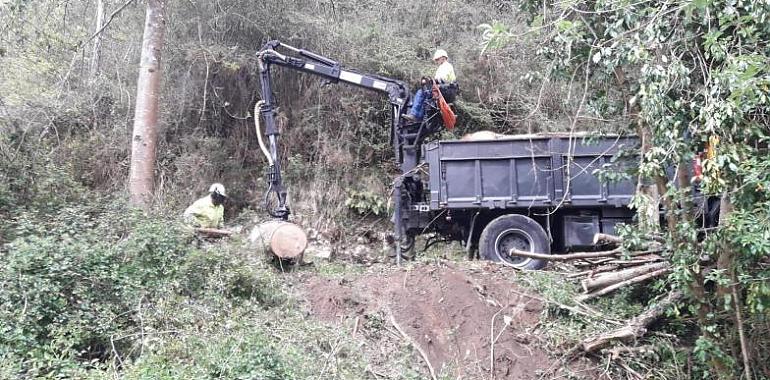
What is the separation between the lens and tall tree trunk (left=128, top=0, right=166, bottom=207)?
9320 mm

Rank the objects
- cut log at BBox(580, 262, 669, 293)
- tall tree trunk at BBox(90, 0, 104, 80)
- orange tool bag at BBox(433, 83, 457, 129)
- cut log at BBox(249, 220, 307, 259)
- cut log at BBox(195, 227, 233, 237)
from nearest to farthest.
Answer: cut log at BBox(580, 262, 669, 293) → cut log at BBox(195, 227, 233, 237) → cut log at BBox(249, 220, 307, 259) → orange tool bag at BBox(433, 83, 457, 129) → tall tree trunk at BBox(90, 0, 104, 80)

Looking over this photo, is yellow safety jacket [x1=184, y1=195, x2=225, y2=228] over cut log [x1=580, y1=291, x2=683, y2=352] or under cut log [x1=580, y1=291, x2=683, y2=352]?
over

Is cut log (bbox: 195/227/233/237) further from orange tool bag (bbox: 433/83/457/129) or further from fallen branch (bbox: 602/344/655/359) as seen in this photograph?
fallen branch (bbox: 602/344/655/359)

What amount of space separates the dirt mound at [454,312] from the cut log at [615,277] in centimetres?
62

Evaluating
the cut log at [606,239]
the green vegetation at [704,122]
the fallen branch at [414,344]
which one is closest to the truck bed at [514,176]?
the cut log at [606,239]

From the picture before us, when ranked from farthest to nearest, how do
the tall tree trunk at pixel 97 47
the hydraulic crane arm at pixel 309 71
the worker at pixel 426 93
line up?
the tall tree trunk at pixel 97 47, the hydraulic crane arm at pixel 309 71, the worker at pixel 426 93

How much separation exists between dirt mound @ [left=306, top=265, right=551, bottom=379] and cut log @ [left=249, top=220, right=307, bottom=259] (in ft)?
2.84

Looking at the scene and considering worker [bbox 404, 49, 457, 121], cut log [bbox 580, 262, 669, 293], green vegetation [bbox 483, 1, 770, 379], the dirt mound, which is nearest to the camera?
green vegetation [bbox 483, 1, 770, 379]

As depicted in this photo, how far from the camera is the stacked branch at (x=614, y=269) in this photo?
23.0 ft

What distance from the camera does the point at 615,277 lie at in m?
7.18

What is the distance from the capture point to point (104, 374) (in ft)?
17.2

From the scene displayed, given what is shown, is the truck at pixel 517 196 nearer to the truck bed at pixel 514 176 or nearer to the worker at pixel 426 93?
the truck bed at pixel 514 176

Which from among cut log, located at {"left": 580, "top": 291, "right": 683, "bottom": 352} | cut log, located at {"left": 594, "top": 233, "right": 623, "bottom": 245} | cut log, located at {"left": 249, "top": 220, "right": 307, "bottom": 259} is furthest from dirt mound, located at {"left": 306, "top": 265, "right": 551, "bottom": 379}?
cut log, located at {"left": 594, "top": 233, "right": 623, "bottom": 245}

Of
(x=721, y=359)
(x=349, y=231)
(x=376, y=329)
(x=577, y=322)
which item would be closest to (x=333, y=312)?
(x=376, y=329)
